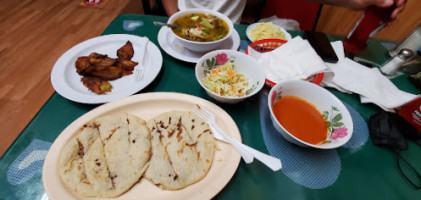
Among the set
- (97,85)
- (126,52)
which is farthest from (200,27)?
(97,85)

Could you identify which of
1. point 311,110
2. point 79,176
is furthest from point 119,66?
point 311,110

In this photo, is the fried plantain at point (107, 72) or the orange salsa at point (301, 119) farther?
the fried plantain at point (107, 72)

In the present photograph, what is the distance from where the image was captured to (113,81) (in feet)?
4.60

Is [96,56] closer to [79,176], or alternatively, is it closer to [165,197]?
Result: [79,176]

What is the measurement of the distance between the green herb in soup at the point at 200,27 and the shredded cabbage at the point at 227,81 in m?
0.34

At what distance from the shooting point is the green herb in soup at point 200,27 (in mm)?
1608

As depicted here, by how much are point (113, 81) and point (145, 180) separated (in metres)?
0.76

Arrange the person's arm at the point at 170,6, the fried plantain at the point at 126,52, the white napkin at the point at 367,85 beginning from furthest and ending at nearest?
the person's arm at the point at 170,6
the fried plantain at the point at 126,52
the white napkin at the point at 367,85

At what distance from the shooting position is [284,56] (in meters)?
1.52

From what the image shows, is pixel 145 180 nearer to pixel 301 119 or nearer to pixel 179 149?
pixel 179 149

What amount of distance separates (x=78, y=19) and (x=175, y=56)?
430cm

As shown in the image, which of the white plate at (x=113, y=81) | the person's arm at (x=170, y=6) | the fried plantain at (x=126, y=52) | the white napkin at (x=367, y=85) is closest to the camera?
the white plate at (x=113, y=81)

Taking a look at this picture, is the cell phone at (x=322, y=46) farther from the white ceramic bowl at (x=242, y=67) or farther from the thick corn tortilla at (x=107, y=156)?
the thick corn tortilla at (x=107, y=156)

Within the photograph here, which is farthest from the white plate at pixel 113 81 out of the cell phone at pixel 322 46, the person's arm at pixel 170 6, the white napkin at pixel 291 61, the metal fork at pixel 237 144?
the cell phone at pixel 322 46
